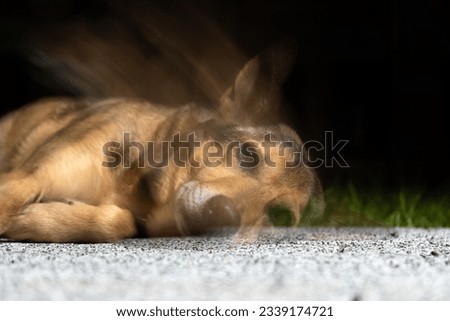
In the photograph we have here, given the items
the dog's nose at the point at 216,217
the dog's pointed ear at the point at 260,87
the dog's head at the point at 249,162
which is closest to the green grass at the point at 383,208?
the dog's head at the point at 249,162

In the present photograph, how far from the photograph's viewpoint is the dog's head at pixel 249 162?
359 centimetres

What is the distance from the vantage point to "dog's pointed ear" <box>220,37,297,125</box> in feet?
12.6

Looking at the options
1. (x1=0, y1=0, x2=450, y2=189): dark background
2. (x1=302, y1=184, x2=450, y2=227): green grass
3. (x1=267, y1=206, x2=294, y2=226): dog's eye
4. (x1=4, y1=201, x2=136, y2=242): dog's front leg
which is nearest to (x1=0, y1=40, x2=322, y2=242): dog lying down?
(x1=4, y1=201, x2=136, y2=242): dog's front leg

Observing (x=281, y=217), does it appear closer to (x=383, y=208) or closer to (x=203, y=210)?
(x=383, y=208)

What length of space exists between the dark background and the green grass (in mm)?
424

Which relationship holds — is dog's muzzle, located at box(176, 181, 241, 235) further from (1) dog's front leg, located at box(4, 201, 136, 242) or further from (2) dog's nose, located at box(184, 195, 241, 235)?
(1) dog's front leg, located at box(4, 201, 136, 242)

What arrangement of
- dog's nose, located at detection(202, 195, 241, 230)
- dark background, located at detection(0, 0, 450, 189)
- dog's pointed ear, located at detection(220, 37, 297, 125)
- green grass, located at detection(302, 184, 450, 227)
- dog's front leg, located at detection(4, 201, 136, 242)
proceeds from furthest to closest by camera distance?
dark background, located at detection(0, 0, 450, 189) → green grass, located at detection(302, 184, 450, 227) → dog's pointed ear, located at detection(220, 37, 297, 125) → dog's front leg, located at detection(4, 201, 136, 242) → dog's nose, located at detection(202, 195, 241, 230)

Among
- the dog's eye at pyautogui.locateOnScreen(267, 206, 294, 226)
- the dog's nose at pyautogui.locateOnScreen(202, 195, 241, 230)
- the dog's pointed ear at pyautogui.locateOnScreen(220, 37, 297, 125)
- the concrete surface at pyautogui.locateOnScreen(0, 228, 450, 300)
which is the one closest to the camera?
the concrete surface at pyautogui.locateOnScreen(0, 228, 450, 300)

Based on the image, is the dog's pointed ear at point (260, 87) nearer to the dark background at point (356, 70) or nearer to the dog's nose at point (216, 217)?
the dog's nose at point (216, 217)

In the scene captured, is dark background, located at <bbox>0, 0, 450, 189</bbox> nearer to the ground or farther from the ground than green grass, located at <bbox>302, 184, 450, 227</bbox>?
farther from the ground

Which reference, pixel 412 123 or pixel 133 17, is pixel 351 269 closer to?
pixel 412 123

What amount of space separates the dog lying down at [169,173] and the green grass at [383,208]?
75cm
